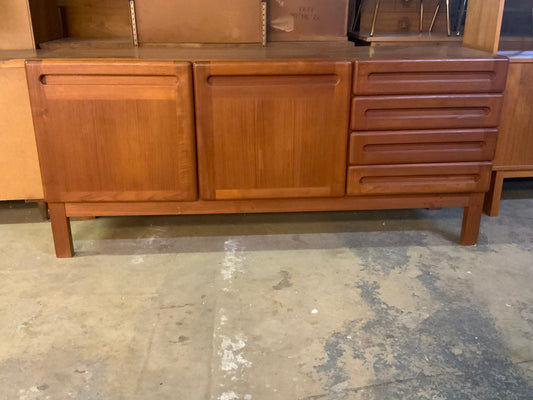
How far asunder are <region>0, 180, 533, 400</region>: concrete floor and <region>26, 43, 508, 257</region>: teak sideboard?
0.65ft

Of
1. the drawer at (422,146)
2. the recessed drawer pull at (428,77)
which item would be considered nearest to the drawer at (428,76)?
the recessed drawer pull at (428,77)

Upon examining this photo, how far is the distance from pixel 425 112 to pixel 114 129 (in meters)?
1.11

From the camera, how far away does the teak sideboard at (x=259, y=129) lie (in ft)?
5.64

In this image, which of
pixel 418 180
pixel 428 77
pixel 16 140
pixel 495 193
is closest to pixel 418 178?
pixel 418 180

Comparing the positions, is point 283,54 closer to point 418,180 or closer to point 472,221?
point 418,180

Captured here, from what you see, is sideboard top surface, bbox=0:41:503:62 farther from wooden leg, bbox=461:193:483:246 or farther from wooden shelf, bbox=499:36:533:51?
wooden shelf, bbox=499:36:533:51

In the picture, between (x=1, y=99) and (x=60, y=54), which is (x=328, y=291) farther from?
(x=1, y=99)

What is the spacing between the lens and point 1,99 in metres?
1.93

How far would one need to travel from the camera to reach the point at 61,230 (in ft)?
6.24

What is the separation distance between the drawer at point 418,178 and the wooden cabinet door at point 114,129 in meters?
0.63

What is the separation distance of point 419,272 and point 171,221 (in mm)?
1076

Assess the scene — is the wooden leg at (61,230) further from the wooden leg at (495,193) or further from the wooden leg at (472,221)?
the wooden leg at (495,193)

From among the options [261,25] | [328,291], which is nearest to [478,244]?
[328,291]

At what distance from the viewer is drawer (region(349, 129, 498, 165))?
6.07 ft
